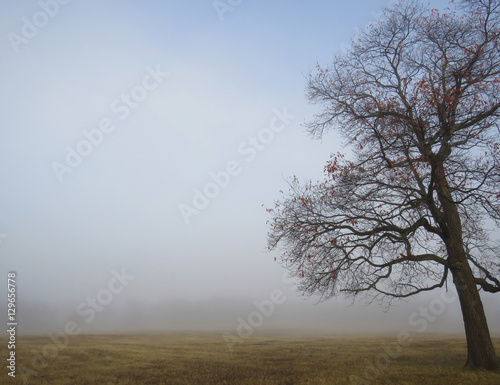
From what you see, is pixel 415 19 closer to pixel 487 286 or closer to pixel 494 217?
pixel 494 217

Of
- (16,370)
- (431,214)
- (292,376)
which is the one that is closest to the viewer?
(292,376)

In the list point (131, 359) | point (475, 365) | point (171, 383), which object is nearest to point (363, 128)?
point (475, 365)

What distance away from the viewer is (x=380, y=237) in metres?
14.2

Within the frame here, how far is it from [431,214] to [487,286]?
4588mm

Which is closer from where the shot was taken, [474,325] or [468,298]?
[474,325]

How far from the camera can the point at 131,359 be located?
20.5 m

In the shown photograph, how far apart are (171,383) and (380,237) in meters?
10.8

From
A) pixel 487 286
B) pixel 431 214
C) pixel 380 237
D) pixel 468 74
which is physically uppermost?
pixel 468 74

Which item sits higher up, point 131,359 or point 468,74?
point 468,74

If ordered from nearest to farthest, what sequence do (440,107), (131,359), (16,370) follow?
(440,107)
(16,370)
(131,359)

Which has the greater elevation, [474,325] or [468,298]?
[468,298]

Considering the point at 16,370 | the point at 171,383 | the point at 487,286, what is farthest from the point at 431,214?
the point at 16,370

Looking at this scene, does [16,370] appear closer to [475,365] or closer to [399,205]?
[399,205]

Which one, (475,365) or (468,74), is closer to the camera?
(475,365)
